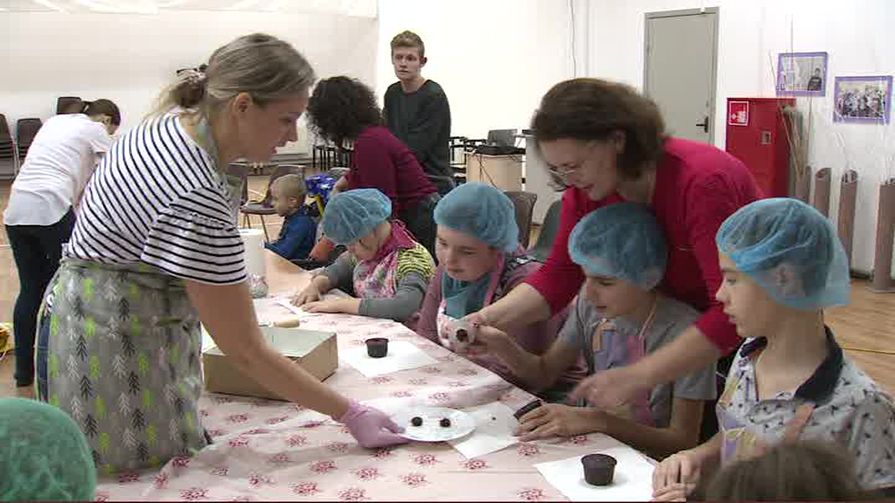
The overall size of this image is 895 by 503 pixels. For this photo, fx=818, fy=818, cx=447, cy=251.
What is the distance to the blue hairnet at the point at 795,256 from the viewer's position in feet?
4.77

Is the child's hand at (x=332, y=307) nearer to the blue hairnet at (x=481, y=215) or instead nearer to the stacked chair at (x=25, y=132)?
the blue hairnet at (x=481, y=215)

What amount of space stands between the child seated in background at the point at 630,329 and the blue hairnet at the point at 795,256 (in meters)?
0.33

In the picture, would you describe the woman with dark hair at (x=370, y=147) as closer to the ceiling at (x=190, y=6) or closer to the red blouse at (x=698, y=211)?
the red blouse at (x=698, y=211)

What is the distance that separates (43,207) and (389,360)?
2.23m

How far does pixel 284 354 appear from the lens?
1977 mm

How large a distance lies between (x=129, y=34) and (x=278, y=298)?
367 inches

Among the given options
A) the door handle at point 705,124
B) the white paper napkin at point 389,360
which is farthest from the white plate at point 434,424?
the door handle at point 705,124

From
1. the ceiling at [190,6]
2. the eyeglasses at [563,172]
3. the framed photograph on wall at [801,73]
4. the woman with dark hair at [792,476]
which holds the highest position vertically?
the ceiling at [190,6]

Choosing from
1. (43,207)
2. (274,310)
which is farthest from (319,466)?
(43,207)

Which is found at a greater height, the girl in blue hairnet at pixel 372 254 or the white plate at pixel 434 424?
the girl in blue hairnet at pixel 372 254

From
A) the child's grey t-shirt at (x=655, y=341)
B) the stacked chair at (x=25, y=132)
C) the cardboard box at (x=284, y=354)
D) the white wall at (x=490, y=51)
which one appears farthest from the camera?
the stacked chair at (x=25, y=132)

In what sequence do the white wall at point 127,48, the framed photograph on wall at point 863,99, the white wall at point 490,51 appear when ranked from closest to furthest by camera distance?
the framed photograph on wall at point 863,99 < the white wall at point 490,51 < the white wall at point 127,48

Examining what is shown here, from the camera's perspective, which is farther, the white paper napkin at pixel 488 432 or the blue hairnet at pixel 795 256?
the white paper napkin at pixel 488 432

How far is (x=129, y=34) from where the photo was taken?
1111cm
